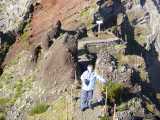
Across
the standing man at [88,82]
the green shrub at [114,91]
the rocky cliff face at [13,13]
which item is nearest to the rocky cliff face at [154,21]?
the rocky cliff face at [13,13]

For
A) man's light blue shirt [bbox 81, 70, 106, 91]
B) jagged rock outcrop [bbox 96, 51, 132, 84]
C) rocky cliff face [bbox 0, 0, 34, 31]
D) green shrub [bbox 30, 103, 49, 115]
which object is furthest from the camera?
rocky cliff face [bbox 0, 0, 34, 31]

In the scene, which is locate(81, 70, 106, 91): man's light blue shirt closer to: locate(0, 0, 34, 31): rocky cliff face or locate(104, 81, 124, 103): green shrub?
locate(104, 81, 124, 103): green shrub

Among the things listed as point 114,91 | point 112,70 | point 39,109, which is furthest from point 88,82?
point 39,109

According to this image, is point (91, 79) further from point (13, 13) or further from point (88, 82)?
point (13, 13)

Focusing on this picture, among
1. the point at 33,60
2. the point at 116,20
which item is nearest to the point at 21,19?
the point at 116,20

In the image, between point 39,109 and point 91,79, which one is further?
point 39,109

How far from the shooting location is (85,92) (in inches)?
1783

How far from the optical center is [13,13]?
3024 inches

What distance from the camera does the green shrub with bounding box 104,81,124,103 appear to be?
1863 inches

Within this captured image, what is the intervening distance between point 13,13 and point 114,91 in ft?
101

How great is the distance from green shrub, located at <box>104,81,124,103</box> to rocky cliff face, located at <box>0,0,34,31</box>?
1100 inches

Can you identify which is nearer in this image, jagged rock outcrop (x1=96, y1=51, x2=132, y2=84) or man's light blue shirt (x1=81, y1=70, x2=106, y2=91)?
man's light blue shirt (x1=81, y1=70, x2=106, y2=91)

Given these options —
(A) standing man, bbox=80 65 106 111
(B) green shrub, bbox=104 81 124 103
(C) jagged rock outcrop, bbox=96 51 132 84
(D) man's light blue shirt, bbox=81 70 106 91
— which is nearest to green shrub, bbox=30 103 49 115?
(C) jagged rock outcrop, bbox=96 51 132 84

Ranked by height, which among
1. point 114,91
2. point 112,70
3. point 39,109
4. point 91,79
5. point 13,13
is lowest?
point 39,109
